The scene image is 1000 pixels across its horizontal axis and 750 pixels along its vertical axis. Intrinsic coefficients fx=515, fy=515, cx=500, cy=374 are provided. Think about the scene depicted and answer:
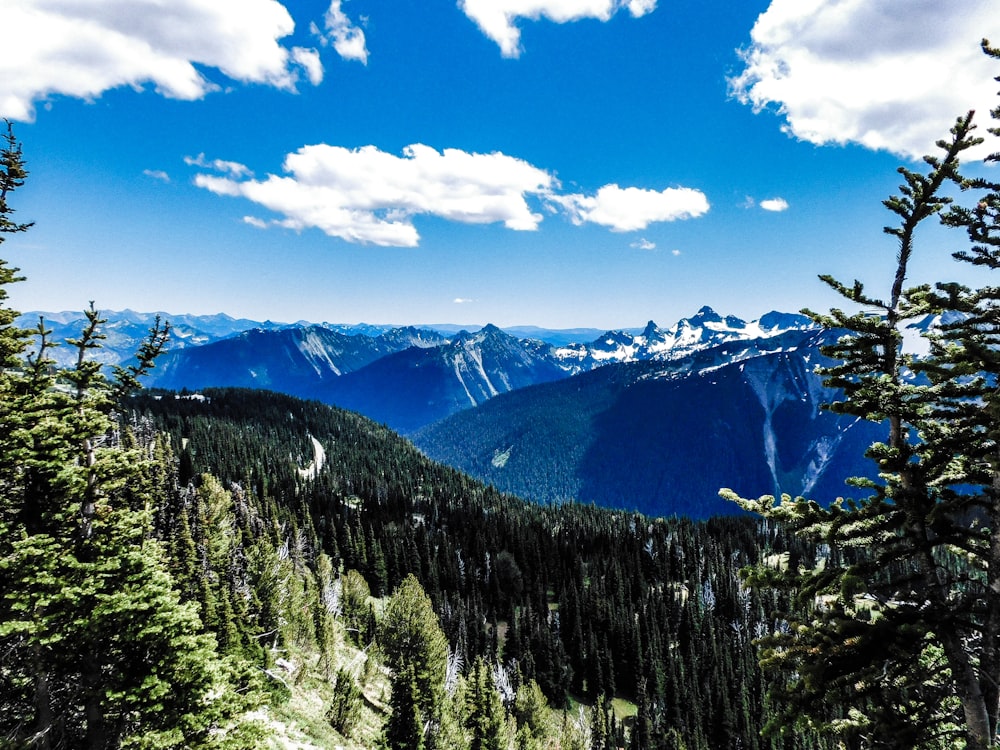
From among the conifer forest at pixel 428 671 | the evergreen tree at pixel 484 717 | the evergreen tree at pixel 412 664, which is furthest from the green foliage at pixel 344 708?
the evergreen tree at pixel 484 717

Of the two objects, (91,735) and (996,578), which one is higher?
(996,578)

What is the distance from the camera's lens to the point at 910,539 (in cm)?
1109

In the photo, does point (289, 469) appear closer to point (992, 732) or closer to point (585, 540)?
point (585, 540)

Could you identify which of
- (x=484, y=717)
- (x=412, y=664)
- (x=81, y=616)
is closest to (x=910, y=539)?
(x=81, y=616)

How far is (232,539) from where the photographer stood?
67.9m

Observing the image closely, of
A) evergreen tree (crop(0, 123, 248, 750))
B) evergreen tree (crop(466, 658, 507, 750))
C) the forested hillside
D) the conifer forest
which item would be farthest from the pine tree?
the forested hillside

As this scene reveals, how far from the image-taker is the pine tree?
1020cm

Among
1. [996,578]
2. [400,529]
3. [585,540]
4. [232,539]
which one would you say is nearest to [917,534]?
[996,578]

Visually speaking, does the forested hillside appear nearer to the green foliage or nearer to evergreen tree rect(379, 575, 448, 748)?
evergreen tree rect(379, 575, 448, 748)

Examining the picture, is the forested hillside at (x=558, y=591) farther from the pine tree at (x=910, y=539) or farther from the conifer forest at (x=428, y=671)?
the pine tree at (x=910, y=539)

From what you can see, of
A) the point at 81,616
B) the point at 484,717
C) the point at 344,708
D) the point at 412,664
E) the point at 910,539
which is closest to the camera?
the point at 910,539

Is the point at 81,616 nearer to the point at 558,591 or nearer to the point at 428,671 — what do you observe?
the point at 428,671

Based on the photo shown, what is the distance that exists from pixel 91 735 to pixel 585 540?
15863 centimetres

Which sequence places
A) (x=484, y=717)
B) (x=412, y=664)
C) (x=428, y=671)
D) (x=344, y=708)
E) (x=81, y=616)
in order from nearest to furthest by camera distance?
1. (x=81, y=616)
2. (x=344, y=708)
3. (x=412, y=664)
4. (x=428, y=671)
5. (x=484, y=717)
